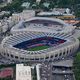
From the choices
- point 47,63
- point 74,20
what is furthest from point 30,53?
point 74,20

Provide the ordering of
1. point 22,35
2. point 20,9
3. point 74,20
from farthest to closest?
1. point 20,9
2. point 74,20
3. point 22,35

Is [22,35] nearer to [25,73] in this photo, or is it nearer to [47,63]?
[47,63]

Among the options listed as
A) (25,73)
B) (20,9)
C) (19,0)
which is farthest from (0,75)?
(19,0)

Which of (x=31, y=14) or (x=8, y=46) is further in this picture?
(x=31, y=14)

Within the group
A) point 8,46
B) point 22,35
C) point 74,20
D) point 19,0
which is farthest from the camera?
point 19,0

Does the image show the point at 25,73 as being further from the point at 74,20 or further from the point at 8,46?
the point at 74,20

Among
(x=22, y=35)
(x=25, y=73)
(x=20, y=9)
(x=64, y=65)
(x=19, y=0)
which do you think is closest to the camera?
(x=25, y=73)
